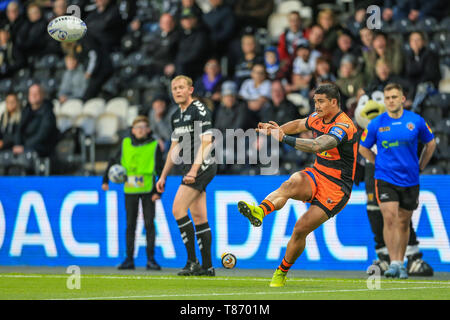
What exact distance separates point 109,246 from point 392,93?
17.7ft

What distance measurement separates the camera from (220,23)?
1816cm

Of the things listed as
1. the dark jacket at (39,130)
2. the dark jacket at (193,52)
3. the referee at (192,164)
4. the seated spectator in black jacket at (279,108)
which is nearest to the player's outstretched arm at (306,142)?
the referee at (192,164)

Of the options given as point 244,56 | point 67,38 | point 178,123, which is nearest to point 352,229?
point 178,123

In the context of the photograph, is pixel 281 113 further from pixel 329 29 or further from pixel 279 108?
pixel 329 29

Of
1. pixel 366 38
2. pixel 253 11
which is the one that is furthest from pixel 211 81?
pixel 366 38

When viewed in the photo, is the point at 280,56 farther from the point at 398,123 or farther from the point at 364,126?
the point at 398,123

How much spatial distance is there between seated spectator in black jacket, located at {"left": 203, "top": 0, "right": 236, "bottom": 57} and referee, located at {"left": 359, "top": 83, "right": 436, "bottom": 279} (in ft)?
24.1

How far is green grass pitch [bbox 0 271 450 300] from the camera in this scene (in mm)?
8219

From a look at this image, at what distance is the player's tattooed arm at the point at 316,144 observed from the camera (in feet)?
28.6

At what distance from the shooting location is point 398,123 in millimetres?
11219

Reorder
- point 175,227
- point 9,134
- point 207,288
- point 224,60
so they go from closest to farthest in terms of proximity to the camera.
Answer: point 207,288
point 175,227
point 9,134
point 224,60

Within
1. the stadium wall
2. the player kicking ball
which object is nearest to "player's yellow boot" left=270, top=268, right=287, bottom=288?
the player kicking ball

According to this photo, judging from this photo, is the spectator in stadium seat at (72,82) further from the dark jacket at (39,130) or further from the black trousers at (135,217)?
the black trousers at (135,217)

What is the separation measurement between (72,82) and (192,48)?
9.93ft
